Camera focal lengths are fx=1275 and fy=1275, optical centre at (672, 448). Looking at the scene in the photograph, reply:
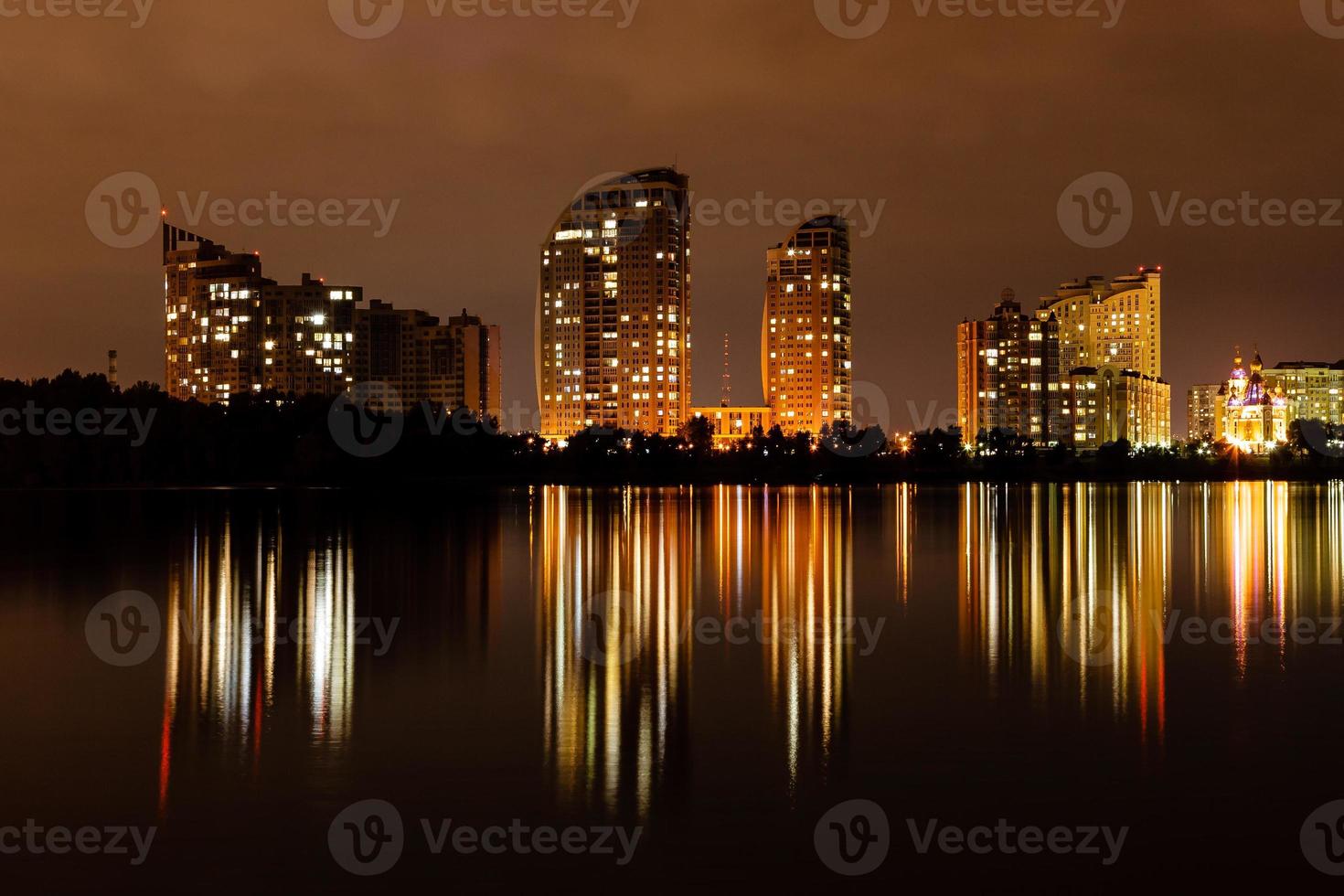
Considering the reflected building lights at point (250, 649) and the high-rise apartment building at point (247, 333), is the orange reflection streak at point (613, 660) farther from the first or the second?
the high-rise apartment building at point (247, 333)

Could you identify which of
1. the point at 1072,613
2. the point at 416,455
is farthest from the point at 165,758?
the point at 416,455

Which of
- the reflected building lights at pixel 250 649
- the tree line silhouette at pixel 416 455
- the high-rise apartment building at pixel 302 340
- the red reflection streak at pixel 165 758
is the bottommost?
the red reflection streak at pixel 165 758

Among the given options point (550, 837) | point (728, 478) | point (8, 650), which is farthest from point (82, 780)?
point (728, 478)

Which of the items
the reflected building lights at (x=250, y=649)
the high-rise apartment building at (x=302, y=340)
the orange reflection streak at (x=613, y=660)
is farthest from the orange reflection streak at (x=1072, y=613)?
the high-rise apartment building at (x=302, y=340)

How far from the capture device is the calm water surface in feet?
35.9

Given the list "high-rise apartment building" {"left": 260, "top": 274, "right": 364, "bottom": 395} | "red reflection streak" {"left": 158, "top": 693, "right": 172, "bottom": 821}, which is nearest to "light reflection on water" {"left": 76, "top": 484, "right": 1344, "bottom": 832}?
"red reflection streak" {"left": 158, "top": 693, "right": 172, "bottom": 821}

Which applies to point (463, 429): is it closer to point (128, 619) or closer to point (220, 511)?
point (220, 511)

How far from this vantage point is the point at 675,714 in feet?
51.3

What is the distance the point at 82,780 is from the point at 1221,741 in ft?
40.5

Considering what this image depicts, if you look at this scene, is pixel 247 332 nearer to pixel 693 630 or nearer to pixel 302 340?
pixel 302 340

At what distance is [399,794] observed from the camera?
40.5ft

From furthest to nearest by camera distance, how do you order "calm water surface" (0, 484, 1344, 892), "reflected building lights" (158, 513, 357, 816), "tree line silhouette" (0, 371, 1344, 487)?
"tree line silhouette" (0, 371, 1344, 487)
"reflected building lights" (158, 513, 357, 816)
"calm water surface" (0, 484, 1344, 892)

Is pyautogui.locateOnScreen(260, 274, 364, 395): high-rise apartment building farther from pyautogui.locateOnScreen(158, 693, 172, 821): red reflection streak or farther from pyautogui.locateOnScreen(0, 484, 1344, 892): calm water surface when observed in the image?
pyautogui.locateOnScreen(158, 693, 172, 821): red reflection streak

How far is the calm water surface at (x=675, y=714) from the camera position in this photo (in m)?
10.9
